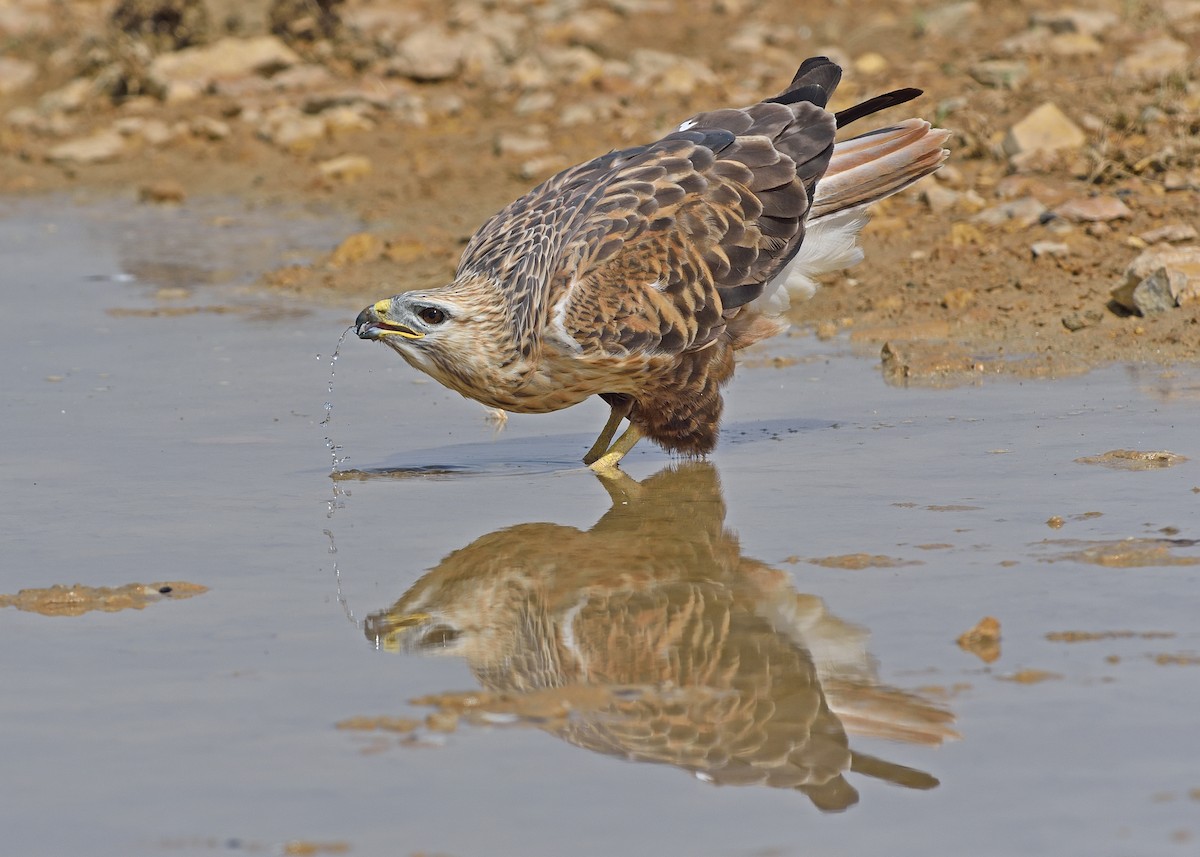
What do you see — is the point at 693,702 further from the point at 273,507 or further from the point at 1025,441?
the point at 1025,441

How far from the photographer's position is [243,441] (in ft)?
22.9

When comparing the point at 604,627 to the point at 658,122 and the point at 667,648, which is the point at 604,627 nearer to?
the point at 667,648

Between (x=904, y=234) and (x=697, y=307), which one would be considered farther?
(x=904, y=234)

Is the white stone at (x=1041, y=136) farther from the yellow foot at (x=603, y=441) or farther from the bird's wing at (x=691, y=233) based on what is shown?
the yellow foot at (x=603, y=441)

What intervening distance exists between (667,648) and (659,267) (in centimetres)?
262

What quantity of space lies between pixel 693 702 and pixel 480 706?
0.46 metres

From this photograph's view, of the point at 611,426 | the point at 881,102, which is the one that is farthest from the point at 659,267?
the point at 881,102

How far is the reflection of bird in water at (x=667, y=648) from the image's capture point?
367 cm

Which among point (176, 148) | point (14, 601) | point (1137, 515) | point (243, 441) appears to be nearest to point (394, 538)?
point (14, 601)

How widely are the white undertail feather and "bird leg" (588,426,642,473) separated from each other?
0.92 meters

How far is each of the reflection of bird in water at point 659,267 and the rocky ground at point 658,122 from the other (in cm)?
100

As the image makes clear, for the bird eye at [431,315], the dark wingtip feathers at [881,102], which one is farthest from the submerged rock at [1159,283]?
the bird eye at [431,315]

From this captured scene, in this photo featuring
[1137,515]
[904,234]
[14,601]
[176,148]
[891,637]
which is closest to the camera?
[891,637]

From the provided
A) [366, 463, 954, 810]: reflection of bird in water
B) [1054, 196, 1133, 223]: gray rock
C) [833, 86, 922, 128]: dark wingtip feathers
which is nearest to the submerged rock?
[1054, 196, 1133, 223]: gray rock
